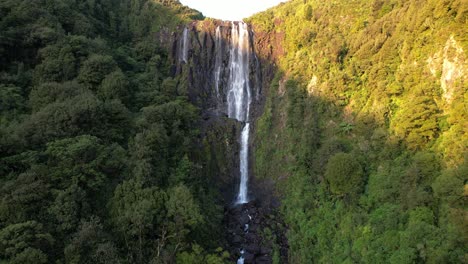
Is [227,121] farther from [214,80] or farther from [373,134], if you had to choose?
[373,134]

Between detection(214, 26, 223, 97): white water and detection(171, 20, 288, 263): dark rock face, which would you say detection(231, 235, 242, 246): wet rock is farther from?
detection(214, 26, 223, 97): white water

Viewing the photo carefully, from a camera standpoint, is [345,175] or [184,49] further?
[184,49]

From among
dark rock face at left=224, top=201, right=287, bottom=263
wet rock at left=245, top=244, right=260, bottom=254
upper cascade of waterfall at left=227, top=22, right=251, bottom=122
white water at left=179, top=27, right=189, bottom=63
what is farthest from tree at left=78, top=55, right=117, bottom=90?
wet rock at left=245, top=244, right=260, bottom=254

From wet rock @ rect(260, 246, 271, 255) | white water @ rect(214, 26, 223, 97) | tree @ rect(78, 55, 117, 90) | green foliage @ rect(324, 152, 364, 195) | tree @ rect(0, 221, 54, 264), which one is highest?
white water @ rect(214, 26, 223, 97)

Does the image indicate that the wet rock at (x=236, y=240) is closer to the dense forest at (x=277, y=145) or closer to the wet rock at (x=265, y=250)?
the dense forest at (x=277, y=145)

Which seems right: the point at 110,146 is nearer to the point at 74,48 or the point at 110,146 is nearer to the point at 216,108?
the point at 74,48

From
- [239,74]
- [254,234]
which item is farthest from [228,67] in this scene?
[254,234]
